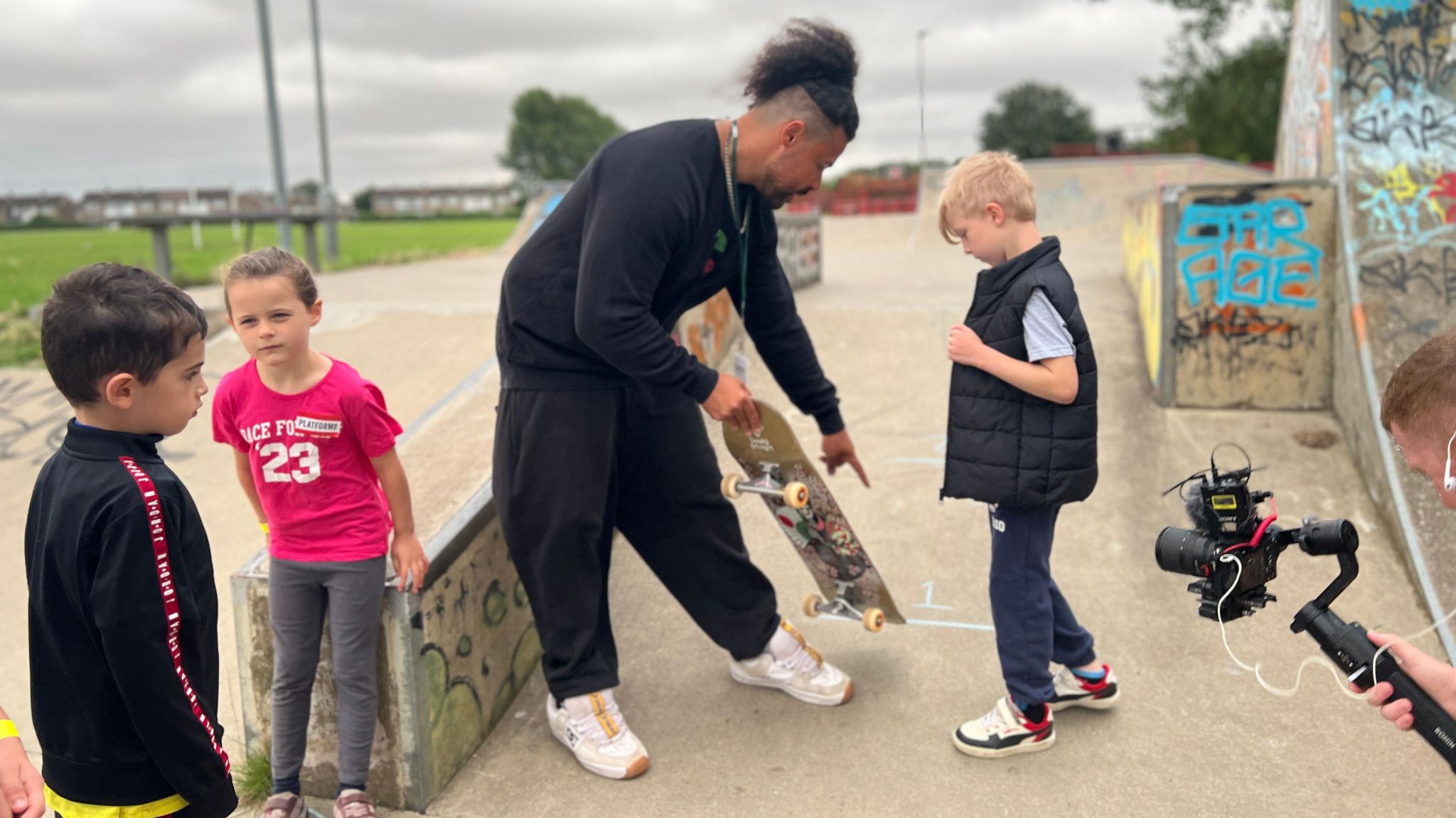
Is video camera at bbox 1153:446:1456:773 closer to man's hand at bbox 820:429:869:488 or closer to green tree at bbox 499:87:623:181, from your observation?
man's hand at bbox 820:429:869:488

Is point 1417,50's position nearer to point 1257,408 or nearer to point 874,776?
point 1257,408

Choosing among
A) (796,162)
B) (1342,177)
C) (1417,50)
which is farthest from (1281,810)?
(1417,50)

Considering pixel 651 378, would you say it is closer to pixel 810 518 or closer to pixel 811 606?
pixel 810 518

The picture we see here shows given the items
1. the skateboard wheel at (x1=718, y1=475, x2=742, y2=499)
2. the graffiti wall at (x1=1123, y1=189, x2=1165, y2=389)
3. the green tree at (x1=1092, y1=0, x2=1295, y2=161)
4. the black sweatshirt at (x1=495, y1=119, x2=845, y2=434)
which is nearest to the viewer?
the black sweatshirt at (x1=495, y1=119, x2=845, y2=434)

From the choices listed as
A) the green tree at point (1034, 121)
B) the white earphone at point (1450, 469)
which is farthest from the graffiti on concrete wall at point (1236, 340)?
the green tree at point (1034, 121)

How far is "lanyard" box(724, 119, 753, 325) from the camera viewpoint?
2830 mm

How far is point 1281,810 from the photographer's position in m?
2.65

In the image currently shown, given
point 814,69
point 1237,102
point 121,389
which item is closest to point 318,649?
point 121,389

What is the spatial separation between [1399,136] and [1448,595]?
333 cm

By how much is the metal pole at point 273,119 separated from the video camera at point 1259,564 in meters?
14.8

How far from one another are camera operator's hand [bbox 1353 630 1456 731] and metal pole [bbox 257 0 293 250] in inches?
596

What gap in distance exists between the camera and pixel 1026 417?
8.97 ft

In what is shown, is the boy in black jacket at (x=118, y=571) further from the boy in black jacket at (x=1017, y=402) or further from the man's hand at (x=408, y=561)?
the boy in black jacket at (x=1017, y=402)

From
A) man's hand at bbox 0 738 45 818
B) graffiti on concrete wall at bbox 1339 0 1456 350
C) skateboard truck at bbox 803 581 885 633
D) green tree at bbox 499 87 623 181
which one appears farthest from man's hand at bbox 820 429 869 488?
green tree at bbox 499 87 623 181
